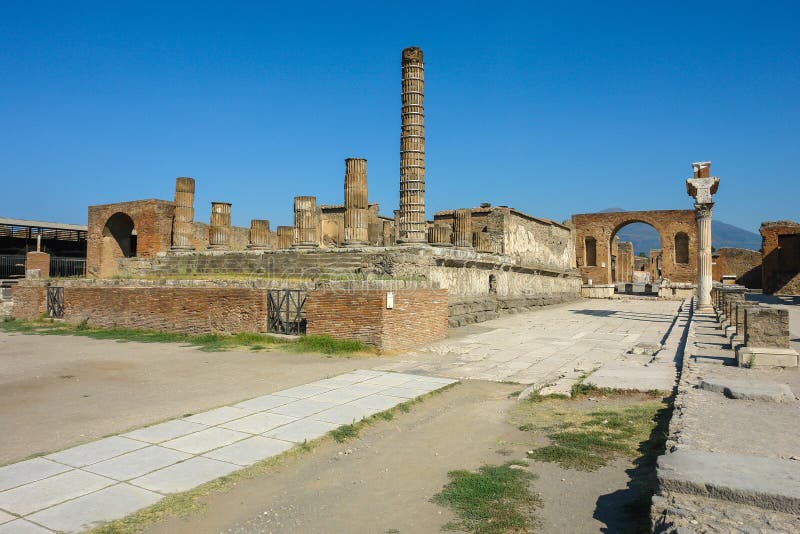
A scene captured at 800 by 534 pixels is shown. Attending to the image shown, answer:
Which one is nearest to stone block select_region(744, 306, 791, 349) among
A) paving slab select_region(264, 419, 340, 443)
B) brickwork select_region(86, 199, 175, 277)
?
paving slab select_region(264, 419, 340, 443)

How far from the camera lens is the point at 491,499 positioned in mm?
3699

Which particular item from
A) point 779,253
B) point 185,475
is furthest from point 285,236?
point 779,253

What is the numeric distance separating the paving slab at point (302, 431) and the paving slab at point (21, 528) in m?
2.03

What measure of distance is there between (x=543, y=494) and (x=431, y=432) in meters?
1.78

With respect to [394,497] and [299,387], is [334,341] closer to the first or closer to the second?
[299,387]

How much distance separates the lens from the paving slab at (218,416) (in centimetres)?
550

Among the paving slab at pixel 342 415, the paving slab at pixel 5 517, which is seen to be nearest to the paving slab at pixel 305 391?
the paving slab at pixel 342 415

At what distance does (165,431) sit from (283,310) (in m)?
6.66

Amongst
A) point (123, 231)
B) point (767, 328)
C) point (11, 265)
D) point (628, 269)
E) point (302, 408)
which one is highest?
point (123, 231)

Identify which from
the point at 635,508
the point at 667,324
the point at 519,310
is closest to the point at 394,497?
the point at 635,508

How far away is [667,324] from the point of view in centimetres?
1600

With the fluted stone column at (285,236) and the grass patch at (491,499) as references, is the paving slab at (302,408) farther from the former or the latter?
the fluted stone column at (285,236)

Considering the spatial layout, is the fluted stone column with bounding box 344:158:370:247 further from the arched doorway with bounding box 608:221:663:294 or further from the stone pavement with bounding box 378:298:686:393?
the arched doorway with bounding box 608:221:663:294

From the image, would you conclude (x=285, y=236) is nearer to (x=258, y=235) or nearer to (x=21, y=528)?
(x=258, y=235)
